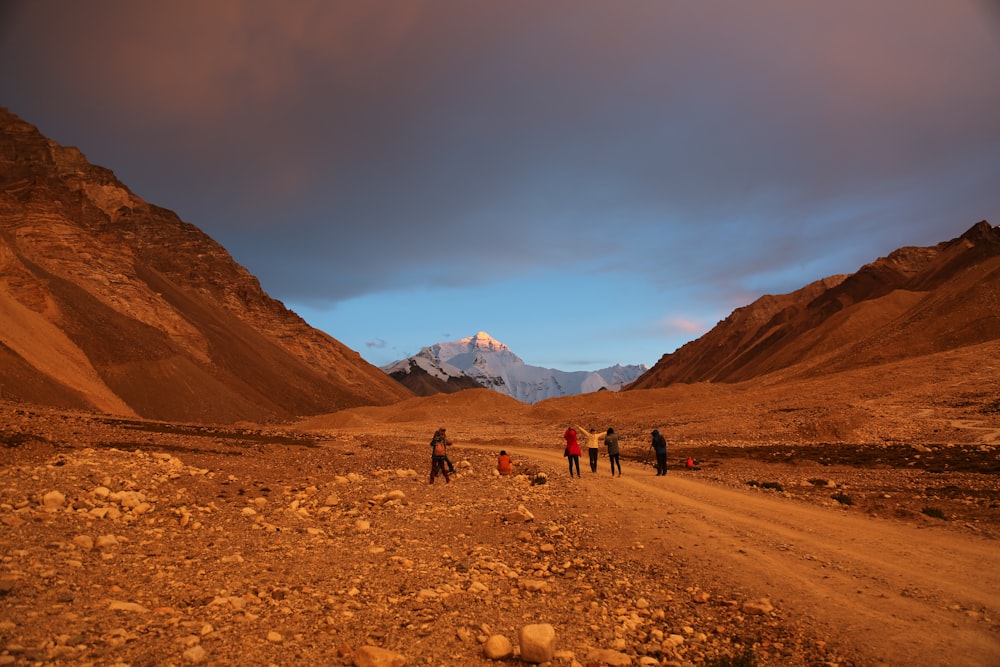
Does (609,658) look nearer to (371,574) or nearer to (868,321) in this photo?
(371,574)

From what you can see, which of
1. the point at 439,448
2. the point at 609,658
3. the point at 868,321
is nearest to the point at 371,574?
the point at 609,658

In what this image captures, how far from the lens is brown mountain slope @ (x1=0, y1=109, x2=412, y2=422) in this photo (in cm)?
6122

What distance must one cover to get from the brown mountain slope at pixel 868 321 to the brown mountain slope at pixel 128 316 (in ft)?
268

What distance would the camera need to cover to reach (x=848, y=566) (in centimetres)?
1019

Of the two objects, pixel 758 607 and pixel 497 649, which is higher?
pixel 497 649

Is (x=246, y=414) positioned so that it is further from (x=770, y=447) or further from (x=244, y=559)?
(x=244, y=559)

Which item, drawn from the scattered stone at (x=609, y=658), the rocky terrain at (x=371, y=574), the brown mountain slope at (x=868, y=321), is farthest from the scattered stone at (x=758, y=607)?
the brown mountain slope at (x=868, y=321)

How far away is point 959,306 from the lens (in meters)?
72.1

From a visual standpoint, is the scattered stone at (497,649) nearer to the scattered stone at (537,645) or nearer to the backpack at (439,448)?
the scattered stone at (537,645)

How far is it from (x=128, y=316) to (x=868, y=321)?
381ft

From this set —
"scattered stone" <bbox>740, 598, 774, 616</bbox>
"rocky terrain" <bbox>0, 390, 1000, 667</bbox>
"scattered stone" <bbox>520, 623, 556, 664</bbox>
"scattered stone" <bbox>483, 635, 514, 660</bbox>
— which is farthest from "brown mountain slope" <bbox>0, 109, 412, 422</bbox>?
"scattered stone" <bbox>740, 598, 774, 616</bbox>

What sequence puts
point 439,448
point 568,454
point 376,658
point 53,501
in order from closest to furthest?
1. point 376,658
2. point 53,501
3. point 439,448
4. point 568,454

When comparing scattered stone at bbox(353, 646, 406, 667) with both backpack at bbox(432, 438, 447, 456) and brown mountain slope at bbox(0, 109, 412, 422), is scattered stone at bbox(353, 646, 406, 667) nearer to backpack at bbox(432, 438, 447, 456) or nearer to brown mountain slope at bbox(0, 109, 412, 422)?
backpack at bbox(432, 438, 447, 456)

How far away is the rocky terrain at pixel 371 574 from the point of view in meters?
6.62
